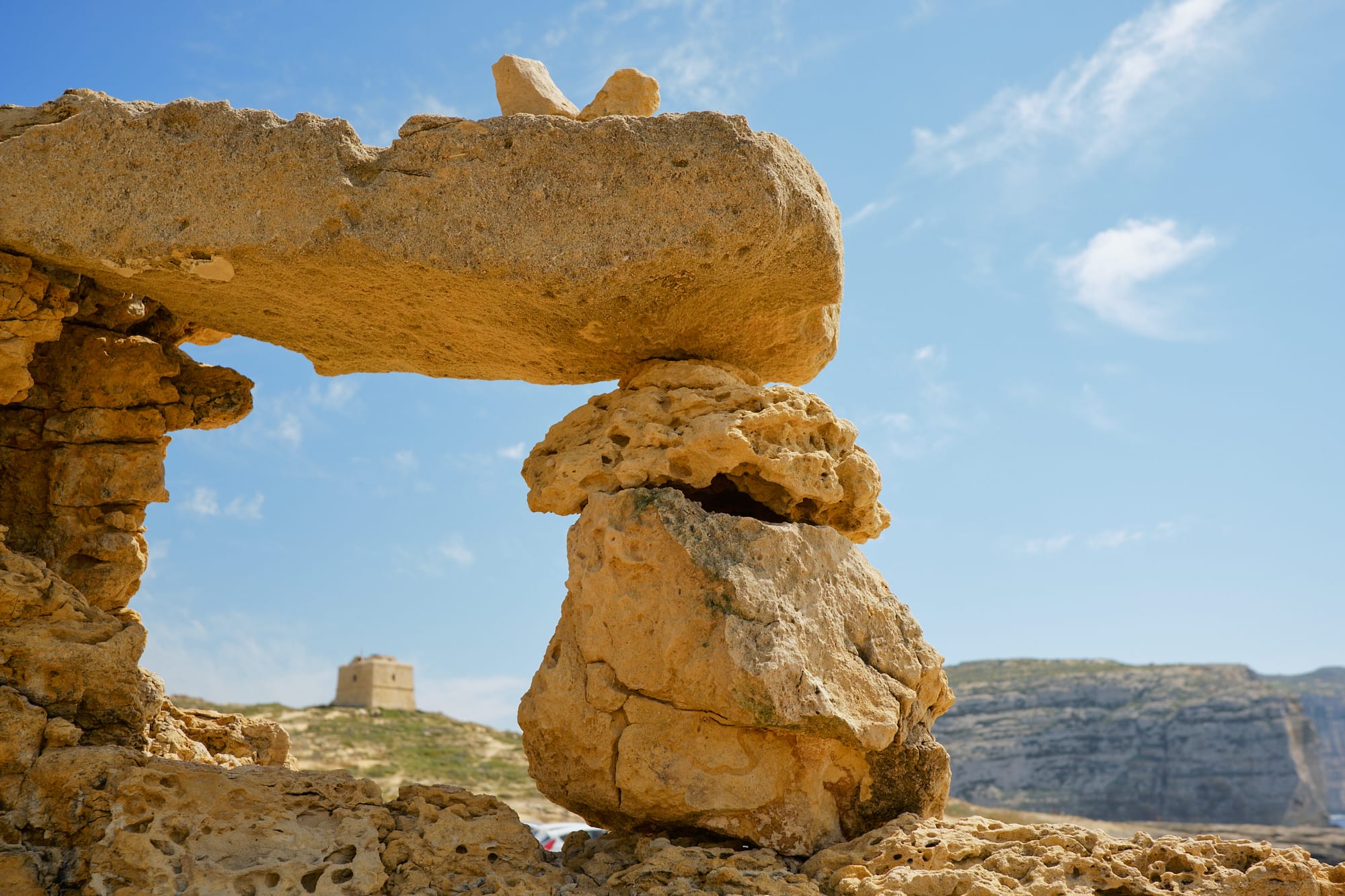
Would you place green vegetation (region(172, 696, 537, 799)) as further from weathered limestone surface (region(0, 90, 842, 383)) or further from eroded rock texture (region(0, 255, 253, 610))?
weathered limestone surface (region(0, 90, 842, 383))

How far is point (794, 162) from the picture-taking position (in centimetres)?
530

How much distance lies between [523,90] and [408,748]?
18014 mm

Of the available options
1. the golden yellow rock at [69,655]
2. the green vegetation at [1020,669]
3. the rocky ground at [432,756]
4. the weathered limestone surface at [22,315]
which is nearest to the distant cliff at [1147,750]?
the green vegetation at [1020,669]

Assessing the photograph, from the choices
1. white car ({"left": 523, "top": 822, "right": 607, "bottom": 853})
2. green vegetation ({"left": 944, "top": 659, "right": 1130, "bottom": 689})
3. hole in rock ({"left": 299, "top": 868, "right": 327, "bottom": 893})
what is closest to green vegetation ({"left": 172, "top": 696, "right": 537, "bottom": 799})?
white car ({"left": 523, "top": 822, "right": 607, "bottom": 853})

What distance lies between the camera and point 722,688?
4844 mm

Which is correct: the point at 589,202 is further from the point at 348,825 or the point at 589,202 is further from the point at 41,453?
the point at 41,453

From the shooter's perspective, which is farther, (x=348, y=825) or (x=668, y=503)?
(x=668, y=503)

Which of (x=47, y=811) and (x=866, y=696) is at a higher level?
(x=866, y=696)

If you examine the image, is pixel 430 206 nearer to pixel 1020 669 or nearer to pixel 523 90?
pixel 523 90

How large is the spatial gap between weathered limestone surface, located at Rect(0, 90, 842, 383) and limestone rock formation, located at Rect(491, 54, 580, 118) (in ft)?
2.69

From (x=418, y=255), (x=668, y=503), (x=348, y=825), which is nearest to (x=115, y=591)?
(x=348, y=825)

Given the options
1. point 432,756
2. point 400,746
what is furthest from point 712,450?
point 400,746

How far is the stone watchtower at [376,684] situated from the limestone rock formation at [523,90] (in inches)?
854

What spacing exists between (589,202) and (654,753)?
259 centimetres
